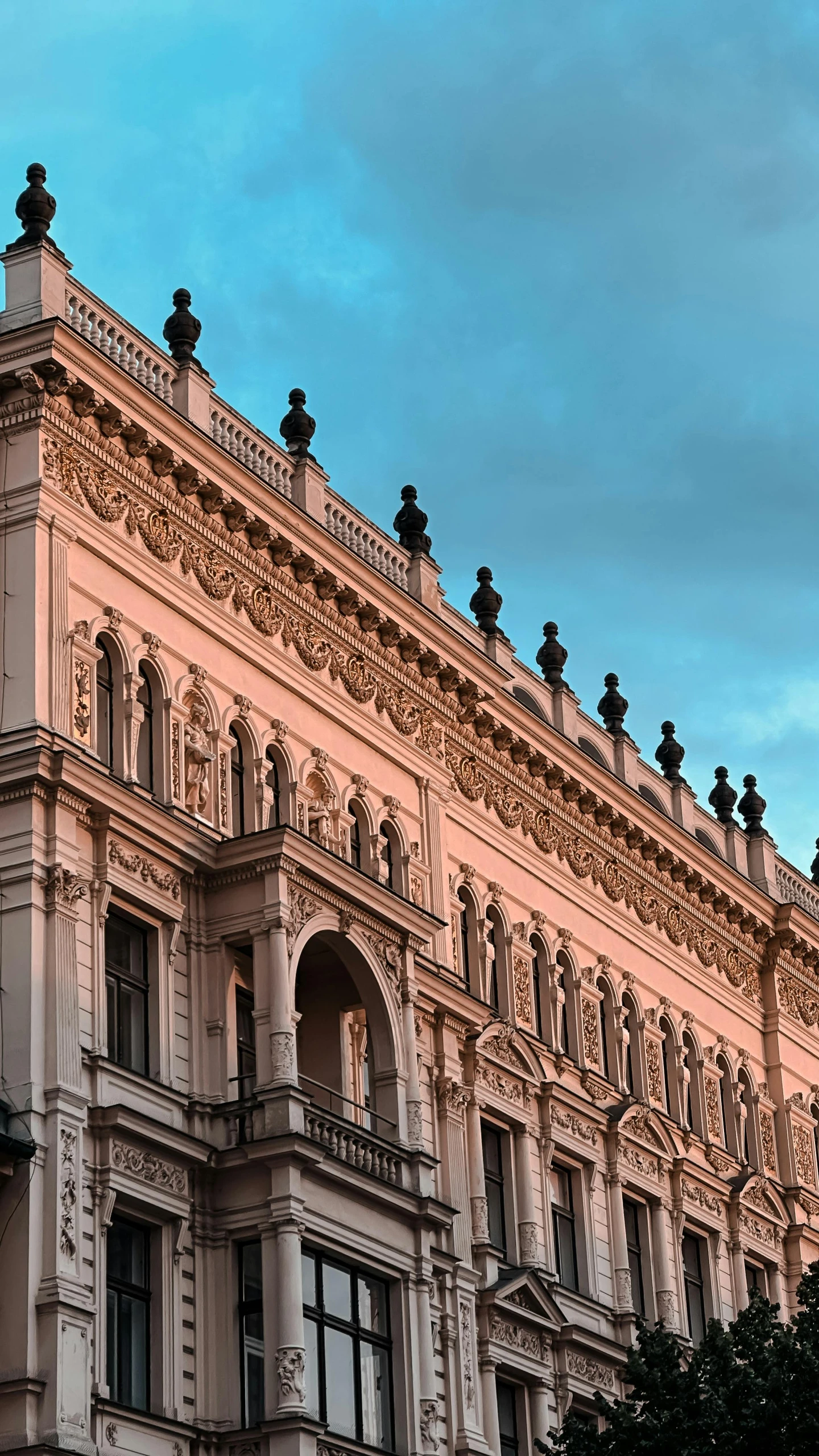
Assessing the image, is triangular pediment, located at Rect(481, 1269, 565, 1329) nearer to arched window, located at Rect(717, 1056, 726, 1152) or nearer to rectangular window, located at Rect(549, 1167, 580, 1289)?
rectangular window, located at Rect(549, 1167, 580, 1289)

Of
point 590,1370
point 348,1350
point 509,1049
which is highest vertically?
point 509,1049

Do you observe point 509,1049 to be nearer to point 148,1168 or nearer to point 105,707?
point 105,707

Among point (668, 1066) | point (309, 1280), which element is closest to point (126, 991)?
point (309, 1280)

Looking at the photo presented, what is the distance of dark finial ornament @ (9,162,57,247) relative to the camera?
36312mm

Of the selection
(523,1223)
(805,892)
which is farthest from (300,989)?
(805,892)

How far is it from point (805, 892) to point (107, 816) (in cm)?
2793

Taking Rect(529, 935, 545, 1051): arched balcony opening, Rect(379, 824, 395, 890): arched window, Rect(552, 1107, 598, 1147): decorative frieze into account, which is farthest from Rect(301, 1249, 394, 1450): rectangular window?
Rect(529, 935, 545, 1051): arched balcony opening

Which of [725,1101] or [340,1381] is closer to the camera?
[340,1381]

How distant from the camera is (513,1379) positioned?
132 feet

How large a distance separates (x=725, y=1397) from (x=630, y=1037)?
45.8 ft

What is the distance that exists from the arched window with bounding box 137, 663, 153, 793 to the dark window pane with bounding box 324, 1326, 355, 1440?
7632 mm

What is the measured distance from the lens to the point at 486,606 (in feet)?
158

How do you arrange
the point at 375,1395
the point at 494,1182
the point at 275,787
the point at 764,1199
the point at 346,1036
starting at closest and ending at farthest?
1. the point at 375,1395
2. the point at 346,1036
3. the point at 275,787
4. the point at 494,1182
5. the point at 764,1199

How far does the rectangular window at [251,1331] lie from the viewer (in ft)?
108
